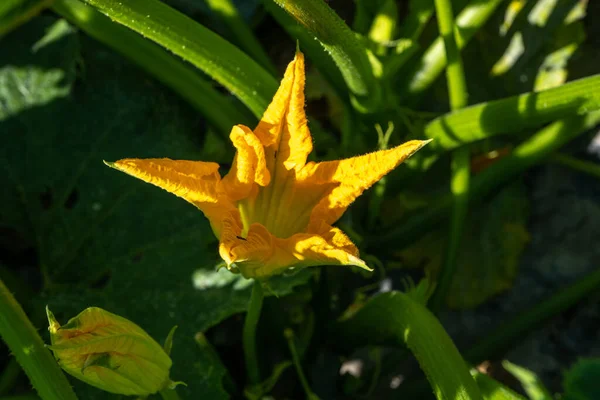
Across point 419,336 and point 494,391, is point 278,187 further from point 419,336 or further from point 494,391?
point 494,391

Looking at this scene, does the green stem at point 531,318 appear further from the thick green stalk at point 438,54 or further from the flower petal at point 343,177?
the flower petal at point 343,177

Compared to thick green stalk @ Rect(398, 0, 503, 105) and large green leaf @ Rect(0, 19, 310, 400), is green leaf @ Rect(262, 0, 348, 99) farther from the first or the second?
large green leaf @ Rect(0, 19, 310, 400)

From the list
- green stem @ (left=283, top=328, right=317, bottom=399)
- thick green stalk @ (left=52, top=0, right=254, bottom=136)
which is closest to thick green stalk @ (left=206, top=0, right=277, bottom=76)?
thick green stalk @ (left=52, top=0, right=254, bottom=136)

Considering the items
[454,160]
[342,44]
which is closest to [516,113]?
[454,160]

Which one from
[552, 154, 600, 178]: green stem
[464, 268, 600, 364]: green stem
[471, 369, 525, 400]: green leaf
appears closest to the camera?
[471, 369, 525, 400]: green leaf

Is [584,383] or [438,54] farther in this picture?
[438,54]

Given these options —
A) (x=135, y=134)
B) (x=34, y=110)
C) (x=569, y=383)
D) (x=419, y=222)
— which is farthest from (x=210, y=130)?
(x=569, y=383)
